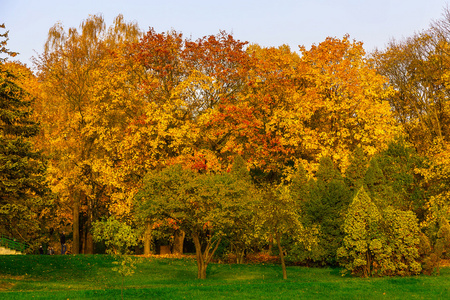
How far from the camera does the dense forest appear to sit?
2320cm

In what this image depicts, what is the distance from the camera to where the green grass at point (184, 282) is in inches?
680

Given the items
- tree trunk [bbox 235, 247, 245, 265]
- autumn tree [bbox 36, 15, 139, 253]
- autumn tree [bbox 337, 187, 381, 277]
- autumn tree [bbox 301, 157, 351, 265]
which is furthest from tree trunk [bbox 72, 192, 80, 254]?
autumn tree [bbox 337, 187, 381, 277]

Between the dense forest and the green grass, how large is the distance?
181 centimetres

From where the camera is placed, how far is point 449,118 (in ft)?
137

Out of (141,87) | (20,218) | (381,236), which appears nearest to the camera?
(20,218)

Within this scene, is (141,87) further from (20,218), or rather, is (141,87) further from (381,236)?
(381,236)

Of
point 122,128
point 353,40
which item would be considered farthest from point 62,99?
point 353,40

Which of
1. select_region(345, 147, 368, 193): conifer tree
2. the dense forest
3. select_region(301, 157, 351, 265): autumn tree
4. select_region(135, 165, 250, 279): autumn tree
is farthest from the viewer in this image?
select_region(345, 147, 368, 193): conifer tree

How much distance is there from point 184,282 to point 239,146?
12.3 meters

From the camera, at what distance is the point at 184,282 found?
72.0 feet

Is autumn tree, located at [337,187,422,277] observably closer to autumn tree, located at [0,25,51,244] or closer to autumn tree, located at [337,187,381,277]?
autumn tree, located at [337,187,381,277]

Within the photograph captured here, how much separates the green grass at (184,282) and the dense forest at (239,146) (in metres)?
1.81

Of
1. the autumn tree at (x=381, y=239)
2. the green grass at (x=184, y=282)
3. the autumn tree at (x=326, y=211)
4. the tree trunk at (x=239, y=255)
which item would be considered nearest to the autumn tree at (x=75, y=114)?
the green grass at (x=184, y=282)

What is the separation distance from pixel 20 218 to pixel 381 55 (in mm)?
36074
